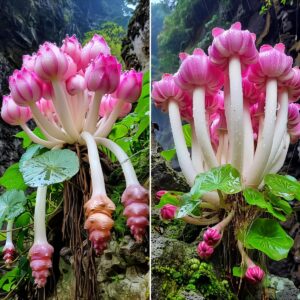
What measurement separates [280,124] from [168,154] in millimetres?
A: 262

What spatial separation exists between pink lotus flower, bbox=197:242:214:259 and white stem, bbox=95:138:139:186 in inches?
8.1

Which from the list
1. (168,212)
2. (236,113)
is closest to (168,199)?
(168,212)

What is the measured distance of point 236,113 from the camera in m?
0.87

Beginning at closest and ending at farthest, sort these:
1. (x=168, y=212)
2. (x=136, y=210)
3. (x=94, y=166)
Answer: (x=136, y=210), (x=94, y=166), (x=168, y=212)

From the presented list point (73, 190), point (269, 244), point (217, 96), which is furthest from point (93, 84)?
point (269, 244)

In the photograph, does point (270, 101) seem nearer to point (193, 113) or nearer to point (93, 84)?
point (193, 113)

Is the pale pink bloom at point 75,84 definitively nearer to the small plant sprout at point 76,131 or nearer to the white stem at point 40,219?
the small plant sprout at point 76,131

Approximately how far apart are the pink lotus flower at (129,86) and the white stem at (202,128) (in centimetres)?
15

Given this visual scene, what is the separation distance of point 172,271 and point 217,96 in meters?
0.41

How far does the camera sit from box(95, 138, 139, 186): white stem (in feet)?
2.46

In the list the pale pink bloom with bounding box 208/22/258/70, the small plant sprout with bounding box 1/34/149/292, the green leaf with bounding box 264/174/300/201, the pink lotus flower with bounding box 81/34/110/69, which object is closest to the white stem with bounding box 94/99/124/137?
the small plant sprout with bounding box 1/34/149/292

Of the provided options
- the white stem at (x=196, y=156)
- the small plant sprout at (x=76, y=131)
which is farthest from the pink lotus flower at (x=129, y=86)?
the white stem at (x=196, y=156)

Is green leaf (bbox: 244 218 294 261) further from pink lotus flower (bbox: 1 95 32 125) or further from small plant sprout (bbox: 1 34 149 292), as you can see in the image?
pink lotus flower (bbox: 1 95 32 125)

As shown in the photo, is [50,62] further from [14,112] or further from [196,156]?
[196,156]
